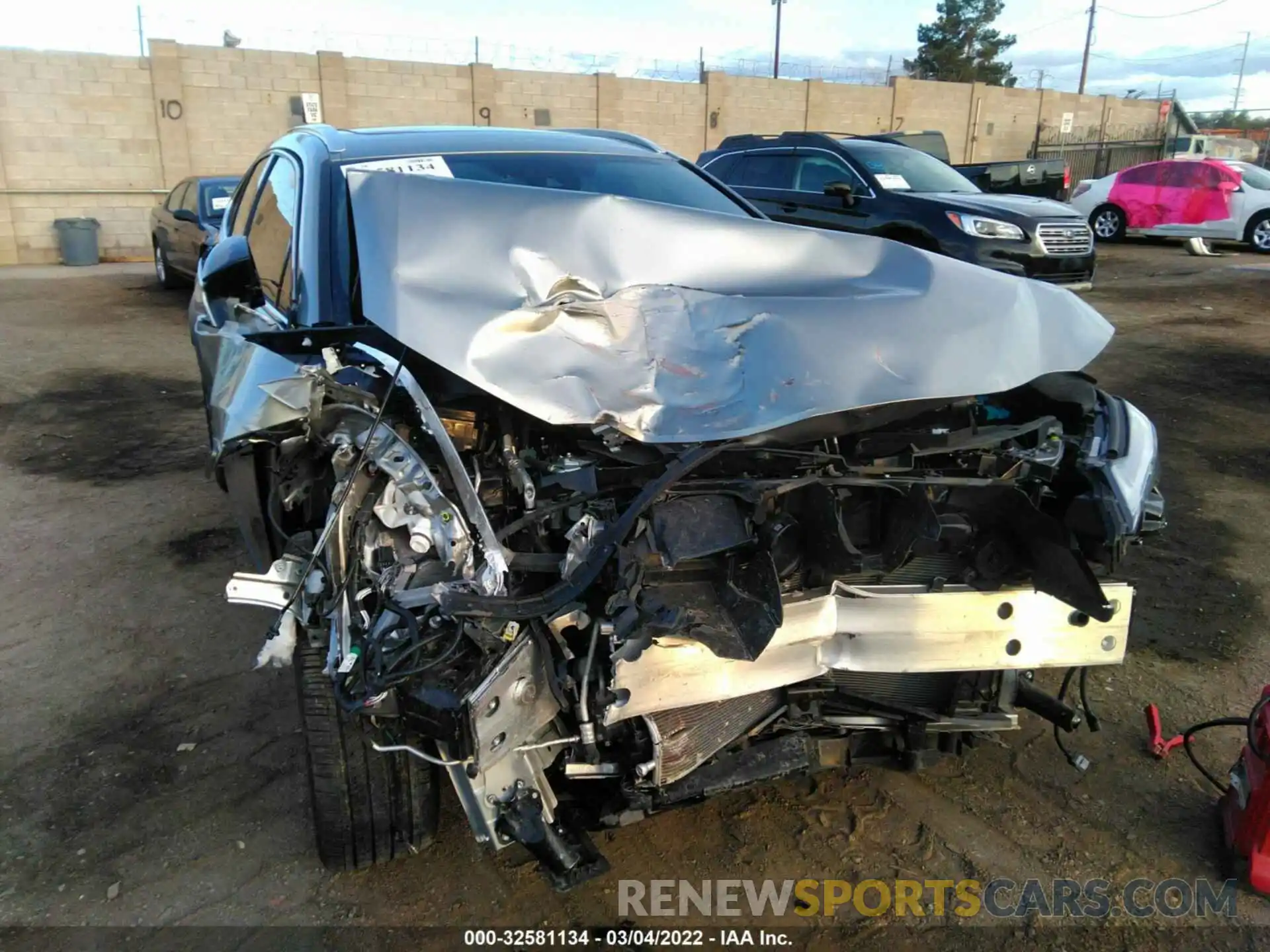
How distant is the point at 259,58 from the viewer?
687 inches

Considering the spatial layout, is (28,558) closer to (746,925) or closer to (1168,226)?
(746,925)

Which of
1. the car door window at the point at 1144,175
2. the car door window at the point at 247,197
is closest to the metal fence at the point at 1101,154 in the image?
the car door window at the point at 1144,175

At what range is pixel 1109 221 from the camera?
16.8 metres

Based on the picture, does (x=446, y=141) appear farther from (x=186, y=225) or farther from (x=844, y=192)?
(x=186, y=225)

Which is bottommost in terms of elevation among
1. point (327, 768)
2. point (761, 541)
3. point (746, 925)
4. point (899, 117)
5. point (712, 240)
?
point (746, 925)

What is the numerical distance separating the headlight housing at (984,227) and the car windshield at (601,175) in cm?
624

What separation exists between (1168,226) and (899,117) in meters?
11.7

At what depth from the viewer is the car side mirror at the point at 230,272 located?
340 centimetres

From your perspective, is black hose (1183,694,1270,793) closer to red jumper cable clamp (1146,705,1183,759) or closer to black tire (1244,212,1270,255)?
red jumper cable clamp (1146,705,1183,759)

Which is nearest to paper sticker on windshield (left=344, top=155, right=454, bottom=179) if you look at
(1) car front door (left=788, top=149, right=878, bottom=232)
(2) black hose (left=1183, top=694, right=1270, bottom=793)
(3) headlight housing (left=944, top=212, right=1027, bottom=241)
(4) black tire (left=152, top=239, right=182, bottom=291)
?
(2) black hose (left=1183, top=694, right=1270, bottom=793)

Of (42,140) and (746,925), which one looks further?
(42,140)

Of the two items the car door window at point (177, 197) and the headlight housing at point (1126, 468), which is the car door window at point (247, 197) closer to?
the headlight housing at point (1126, 468)

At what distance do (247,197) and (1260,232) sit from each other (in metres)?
16.0

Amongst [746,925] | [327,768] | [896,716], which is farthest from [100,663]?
[896,716]
